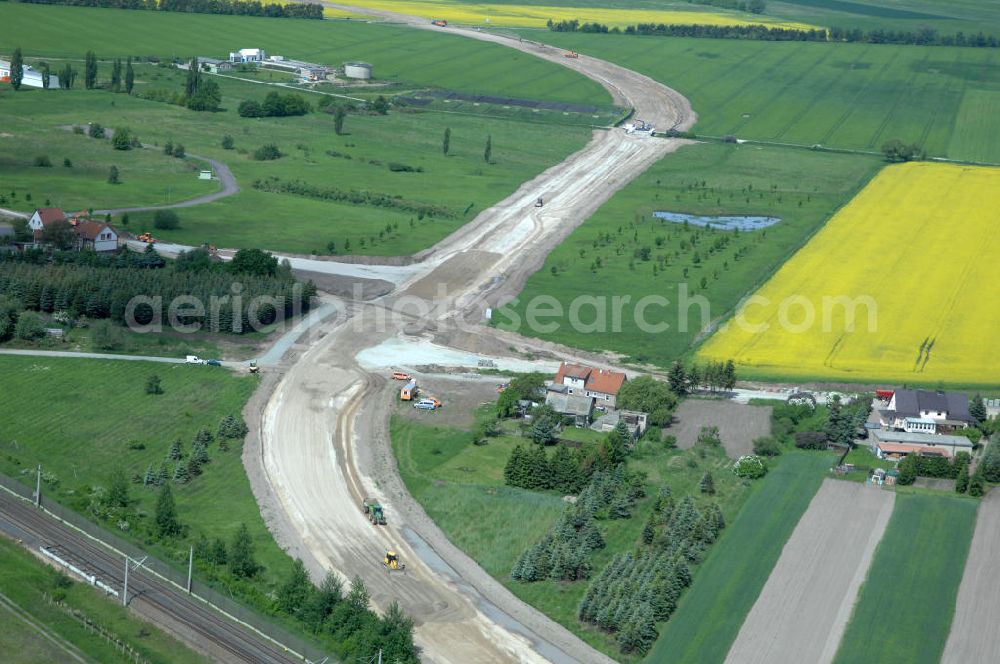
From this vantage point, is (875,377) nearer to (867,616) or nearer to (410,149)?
(867,616)

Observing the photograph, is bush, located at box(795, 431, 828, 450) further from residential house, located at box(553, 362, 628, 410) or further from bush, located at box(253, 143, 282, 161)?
bush, located at box(253, 143, 282, 161)

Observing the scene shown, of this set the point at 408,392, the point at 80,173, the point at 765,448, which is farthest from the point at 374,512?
the point at 80,173

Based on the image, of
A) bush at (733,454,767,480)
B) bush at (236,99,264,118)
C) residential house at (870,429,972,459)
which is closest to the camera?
bush at (733,454,767,480)

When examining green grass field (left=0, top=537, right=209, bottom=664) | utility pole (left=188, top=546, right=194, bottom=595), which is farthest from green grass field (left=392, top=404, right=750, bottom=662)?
green grass field (left=0, top=537, right=209, bottom=664)

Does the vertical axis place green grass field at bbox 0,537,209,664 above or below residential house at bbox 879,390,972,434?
below

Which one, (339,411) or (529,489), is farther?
(339,411)

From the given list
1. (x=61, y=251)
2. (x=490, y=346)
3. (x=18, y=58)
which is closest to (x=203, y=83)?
(x=18, y=58)

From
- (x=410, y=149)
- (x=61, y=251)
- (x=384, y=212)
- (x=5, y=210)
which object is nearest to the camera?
(x=61, y=251)
